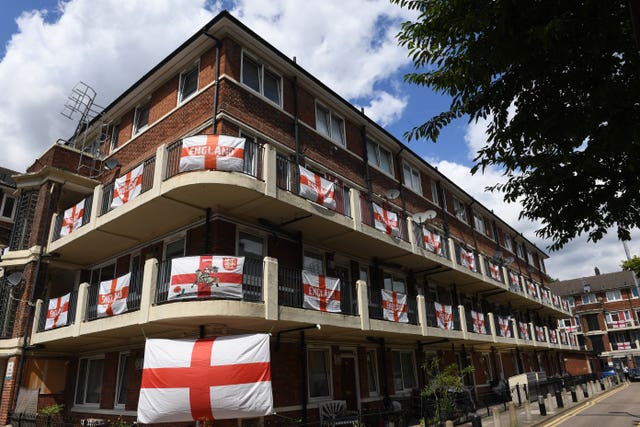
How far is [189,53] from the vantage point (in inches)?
575

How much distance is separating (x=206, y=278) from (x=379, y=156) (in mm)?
12595

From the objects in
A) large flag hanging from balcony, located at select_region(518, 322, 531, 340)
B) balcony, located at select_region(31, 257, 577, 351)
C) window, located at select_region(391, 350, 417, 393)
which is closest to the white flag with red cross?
large flag hanging from balcony, located at select_region(518, 322, 531, 340)

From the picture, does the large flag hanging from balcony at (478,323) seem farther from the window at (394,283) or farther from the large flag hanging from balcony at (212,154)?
the large flag hanging from balcony at (212,154)

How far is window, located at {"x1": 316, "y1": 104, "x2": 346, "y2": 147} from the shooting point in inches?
Result: 673

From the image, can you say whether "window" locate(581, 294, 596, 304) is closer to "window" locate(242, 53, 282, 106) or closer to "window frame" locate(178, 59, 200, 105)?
"window" locate(242, 53, 282, 106)

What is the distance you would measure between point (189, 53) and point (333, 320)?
10156mm

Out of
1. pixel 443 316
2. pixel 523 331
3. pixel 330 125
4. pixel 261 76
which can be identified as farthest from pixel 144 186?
pixel 523 331

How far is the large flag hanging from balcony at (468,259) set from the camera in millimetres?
21397

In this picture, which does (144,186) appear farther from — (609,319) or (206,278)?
(609,319)

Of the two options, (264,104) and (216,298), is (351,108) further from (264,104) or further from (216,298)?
(216,298)

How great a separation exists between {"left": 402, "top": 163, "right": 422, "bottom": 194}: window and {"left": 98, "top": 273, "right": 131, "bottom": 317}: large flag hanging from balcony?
14.6m

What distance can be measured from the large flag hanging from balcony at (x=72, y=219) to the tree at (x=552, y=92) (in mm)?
12179

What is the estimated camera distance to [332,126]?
58.1 feet

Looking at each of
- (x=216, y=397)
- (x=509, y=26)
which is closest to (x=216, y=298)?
(x=216, y=397)
